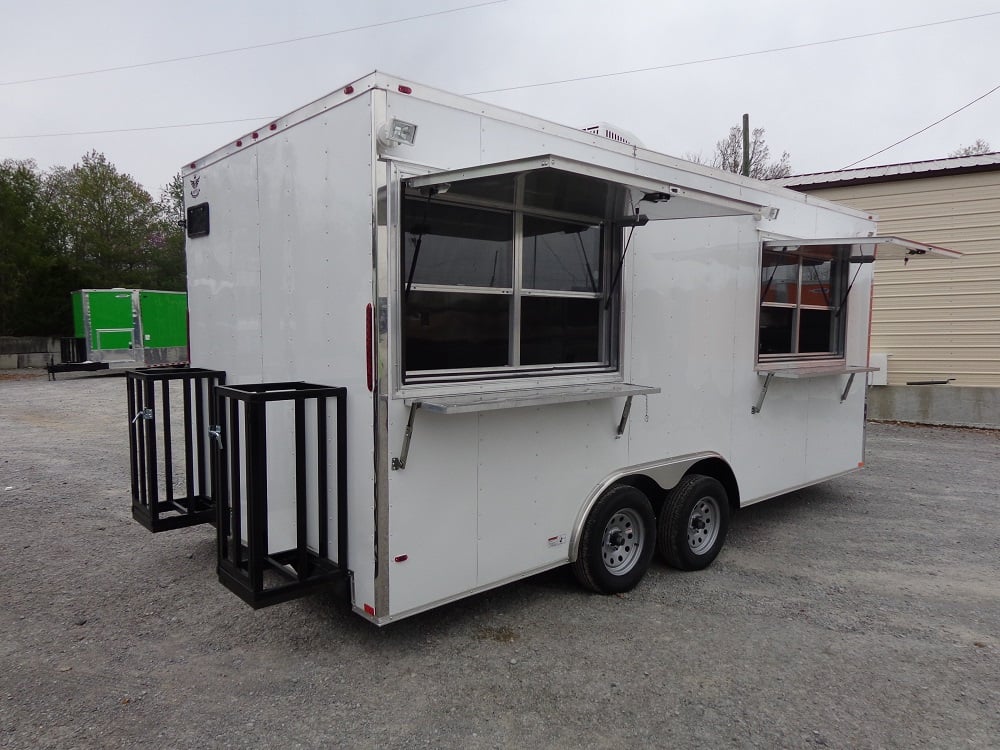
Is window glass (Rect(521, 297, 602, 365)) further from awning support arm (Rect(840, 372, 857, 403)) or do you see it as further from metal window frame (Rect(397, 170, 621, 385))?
awning support arm (Rect(840, 372, 857, 403))

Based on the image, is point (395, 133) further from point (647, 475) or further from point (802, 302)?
point (802, 302)

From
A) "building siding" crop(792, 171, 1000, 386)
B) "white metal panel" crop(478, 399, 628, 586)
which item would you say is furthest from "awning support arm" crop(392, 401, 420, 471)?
"building siding" crop(792, 171, 1000, 386)

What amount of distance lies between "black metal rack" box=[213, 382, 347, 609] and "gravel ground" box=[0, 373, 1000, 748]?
0.42 meters

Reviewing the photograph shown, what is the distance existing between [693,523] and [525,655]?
1752 millimetres

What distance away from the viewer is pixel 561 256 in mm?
3762

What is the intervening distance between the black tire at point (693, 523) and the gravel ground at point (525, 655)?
0.53ft

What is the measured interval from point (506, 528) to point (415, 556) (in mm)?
566

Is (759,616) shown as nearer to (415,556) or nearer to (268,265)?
(415,556)

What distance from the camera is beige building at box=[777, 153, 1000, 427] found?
33.8ft

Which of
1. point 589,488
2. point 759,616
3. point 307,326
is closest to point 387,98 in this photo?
point 307,326

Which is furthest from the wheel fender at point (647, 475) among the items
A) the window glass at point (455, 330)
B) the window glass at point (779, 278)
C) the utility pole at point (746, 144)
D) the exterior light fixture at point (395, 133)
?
the utility pole at point (746, 144)

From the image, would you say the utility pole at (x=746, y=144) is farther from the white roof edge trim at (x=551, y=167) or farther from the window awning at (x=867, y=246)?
the white roof edge trim at (x=551, y=167)

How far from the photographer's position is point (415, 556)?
309 centimetres

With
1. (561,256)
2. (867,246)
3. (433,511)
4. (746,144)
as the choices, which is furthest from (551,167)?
(746,144)
